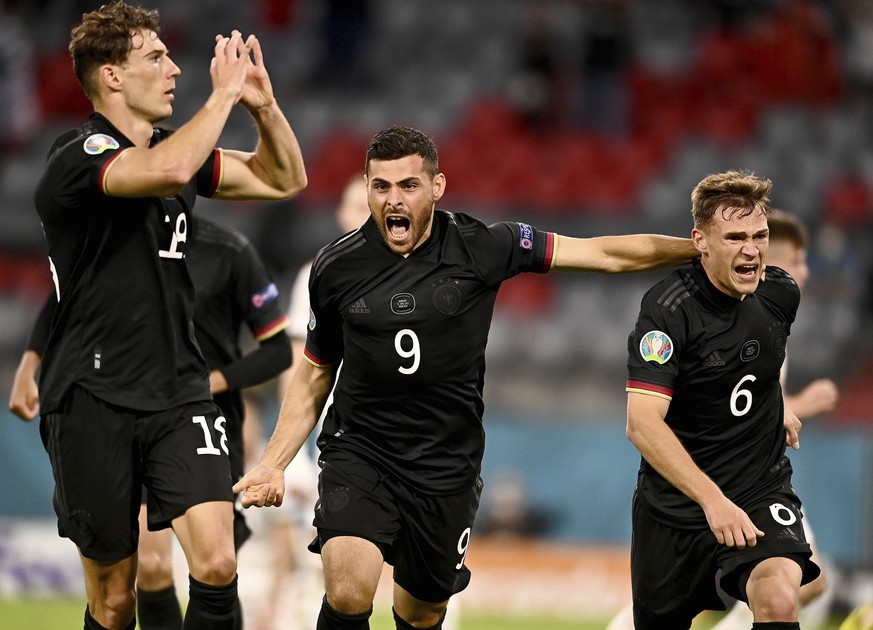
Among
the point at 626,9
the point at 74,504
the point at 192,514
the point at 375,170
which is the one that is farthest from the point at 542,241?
the point at 626,9

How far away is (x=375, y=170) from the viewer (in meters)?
5.21

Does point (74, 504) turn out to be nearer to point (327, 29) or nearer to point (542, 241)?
point (542, 241)

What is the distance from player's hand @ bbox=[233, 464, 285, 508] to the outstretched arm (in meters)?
1.30

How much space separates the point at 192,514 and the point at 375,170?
153cm

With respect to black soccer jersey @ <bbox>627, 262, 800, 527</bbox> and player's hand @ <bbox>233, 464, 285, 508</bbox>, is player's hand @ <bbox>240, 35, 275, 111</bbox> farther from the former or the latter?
black soccer jersey @ <bbox>627, 262, 800, 527</bbox>

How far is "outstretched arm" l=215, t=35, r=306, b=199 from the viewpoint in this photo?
551 cm

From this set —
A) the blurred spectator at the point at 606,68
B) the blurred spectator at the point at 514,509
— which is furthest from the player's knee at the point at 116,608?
the blurred spectator at the point at 606,68

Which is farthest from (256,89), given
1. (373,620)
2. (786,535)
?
(373,620)

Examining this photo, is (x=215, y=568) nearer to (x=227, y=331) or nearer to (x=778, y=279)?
(x=227, y=331)

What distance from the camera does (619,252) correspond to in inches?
213

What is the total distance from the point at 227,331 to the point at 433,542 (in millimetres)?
1676

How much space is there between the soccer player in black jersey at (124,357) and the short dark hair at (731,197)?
6.32 ft

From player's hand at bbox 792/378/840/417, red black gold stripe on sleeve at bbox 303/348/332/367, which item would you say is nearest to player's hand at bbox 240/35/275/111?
red black gold stripe on sleeve at bbox 303/348/332/367

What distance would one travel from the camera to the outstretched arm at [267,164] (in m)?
5.51
